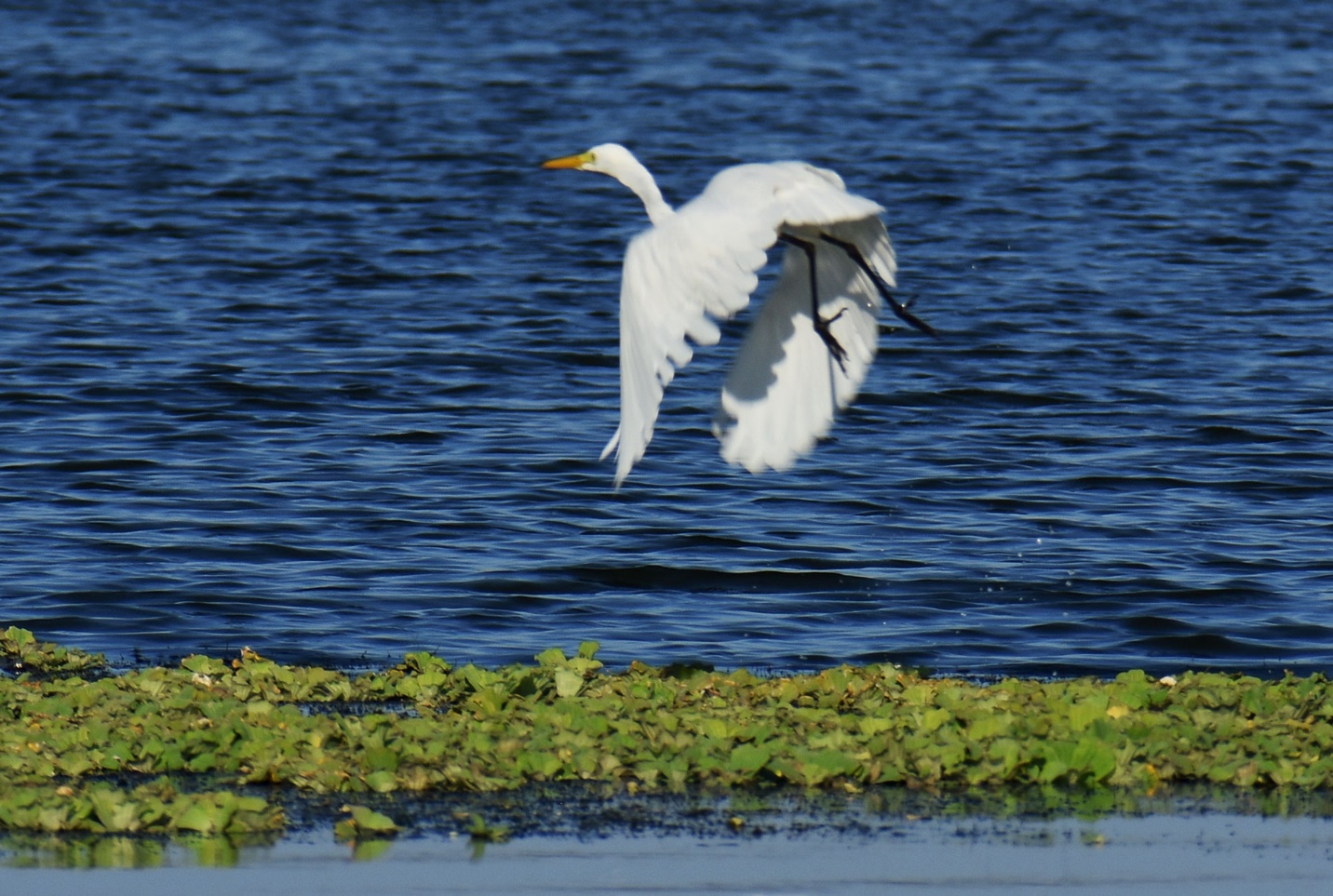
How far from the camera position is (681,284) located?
621cm

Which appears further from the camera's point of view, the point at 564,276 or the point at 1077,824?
the point at 564,276

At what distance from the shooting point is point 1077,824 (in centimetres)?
605

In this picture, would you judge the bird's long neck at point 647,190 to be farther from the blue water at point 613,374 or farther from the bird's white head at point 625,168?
the blue water at point 613,374

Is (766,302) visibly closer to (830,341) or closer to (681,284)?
(830,341)

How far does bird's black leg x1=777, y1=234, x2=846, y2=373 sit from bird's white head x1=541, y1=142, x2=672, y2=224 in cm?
45

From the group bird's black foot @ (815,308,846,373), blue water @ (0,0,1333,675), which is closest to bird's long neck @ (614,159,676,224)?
bird's black foot @ (815,308,846,373)

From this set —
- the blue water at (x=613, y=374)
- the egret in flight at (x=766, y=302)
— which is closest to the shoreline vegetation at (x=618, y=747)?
the egret in flight at (x=766, y=302)

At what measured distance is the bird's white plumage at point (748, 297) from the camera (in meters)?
6.16

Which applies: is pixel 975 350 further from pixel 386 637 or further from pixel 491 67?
pixel 491 67

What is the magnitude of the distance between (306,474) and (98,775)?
5528 millimetres

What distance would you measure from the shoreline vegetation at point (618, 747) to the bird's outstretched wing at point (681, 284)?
2.95 feet

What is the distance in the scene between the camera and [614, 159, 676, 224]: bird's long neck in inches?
292

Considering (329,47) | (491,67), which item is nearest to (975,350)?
(491,67)

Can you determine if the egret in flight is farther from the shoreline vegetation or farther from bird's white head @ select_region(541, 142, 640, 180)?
the shoreline vegetation
